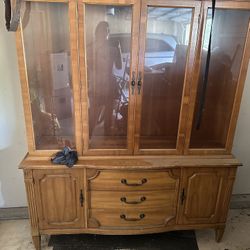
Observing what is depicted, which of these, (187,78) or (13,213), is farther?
(13,213)

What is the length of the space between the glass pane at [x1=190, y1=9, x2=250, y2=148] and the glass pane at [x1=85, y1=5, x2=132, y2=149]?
459 mm

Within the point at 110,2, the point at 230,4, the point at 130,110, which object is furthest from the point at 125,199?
the point at 230,4

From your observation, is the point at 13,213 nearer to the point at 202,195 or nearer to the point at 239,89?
the point at 202,195

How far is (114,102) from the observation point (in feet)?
5.09

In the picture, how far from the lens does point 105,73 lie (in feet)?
4.90

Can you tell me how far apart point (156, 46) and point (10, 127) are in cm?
118

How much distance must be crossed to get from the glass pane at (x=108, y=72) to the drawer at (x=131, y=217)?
0.45m

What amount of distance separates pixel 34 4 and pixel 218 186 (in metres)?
1.56

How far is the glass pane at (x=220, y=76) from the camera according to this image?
4.65 feet

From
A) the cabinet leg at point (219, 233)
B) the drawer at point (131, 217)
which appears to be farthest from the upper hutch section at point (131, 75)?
the cabinet leg at point (219, 233)

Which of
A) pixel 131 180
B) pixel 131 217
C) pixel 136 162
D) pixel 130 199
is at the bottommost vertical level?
pixel 131 217

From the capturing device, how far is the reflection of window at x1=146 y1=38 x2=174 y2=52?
141cm

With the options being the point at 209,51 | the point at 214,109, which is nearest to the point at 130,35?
the point at 209,51

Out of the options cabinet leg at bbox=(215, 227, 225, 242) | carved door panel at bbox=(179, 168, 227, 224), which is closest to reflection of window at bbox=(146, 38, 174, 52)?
carved door panel at bbox=(179, 168, 227, 224)
